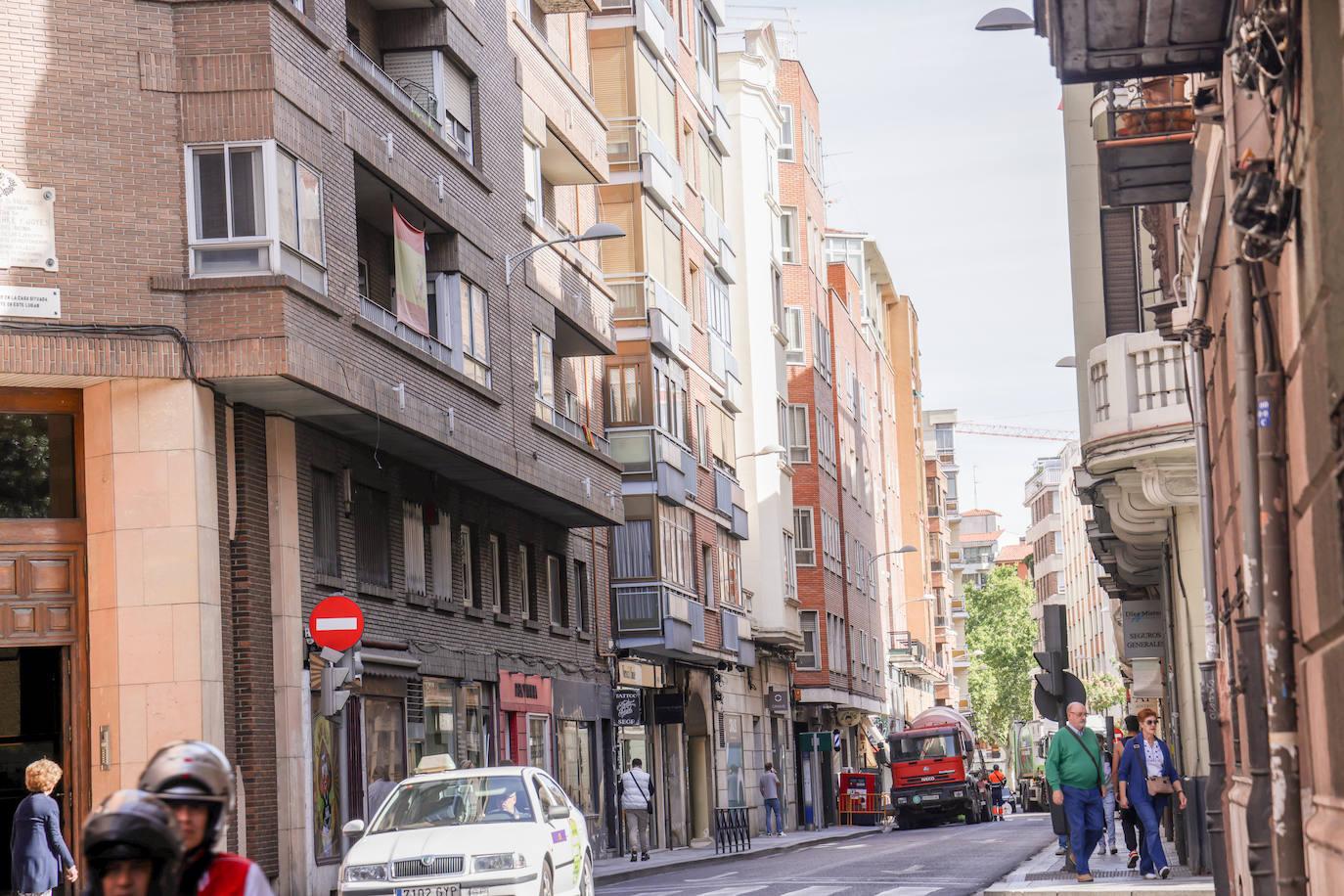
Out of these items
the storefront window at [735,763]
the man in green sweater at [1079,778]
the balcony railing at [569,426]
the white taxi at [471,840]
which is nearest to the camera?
the white taxi at [471,840]

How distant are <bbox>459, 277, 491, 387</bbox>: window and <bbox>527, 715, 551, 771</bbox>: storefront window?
710cm

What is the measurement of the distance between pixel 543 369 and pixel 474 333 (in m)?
3.89

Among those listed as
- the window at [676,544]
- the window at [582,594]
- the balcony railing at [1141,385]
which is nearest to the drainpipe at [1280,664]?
the balcony railing at [1141,385]

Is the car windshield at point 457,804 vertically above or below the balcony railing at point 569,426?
below

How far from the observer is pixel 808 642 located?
64812 mm

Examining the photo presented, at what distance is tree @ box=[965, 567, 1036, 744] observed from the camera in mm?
135500

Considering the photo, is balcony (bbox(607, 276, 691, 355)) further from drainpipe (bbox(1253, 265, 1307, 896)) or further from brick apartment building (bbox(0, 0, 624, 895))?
drainpipe (bbox(1253, 265, 1307, 896))

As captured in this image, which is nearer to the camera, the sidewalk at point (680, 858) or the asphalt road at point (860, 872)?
the asphalt road at point (860, 872)

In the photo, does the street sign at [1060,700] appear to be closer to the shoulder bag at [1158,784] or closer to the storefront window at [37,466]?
the shoulder bag at [1158,784]

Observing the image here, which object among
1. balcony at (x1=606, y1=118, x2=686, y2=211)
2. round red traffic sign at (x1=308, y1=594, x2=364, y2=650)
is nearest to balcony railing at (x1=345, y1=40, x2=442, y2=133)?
round red traffic sign at (x1=308, y1=594, x2=364, y2=650)

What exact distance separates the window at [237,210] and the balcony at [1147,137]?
9.89m

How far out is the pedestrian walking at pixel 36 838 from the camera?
50.9 feet

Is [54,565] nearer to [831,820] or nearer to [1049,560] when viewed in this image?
[831,820]

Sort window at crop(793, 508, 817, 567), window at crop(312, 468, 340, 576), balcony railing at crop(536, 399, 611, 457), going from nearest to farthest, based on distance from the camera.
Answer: window at crop(312, 468, 340, 576)
balcony railing at crop(536, 399, 611, 457)
window at crop(793, 508, 817, 567)
